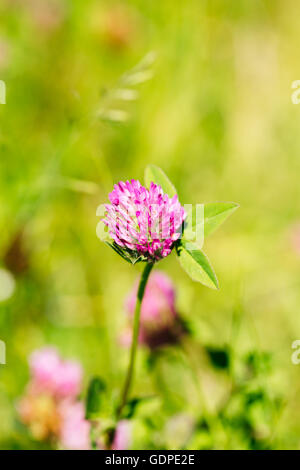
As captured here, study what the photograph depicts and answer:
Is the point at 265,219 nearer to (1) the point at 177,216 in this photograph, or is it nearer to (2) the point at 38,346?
(2) the point at 38,346

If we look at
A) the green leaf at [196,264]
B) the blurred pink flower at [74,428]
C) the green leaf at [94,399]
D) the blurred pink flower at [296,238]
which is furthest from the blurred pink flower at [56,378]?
the blurred pink flower at [296,238]

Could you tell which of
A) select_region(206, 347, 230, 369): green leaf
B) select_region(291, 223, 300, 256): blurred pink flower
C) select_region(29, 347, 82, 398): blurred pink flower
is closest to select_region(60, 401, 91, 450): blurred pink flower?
select_region(29, 347, 82, 398): blurred pink flower

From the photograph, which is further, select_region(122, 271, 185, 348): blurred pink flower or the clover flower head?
select_region(122, 271, 185, 348): blurred pink flower

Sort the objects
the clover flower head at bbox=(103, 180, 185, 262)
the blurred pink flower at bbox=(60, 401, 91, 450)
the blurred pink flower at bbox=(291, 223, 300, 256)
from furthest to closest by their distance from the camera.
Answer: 1. the blurred pink flower at bbox=(291, 223, 300, 256)
2. the blurred pink flower at bbox=(60, 401, 91, 450)
3. the clover flower head at bbox=(103, 180, 185, 262)

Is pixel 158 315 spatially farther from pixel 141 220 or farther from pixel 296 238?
pixel 296 238

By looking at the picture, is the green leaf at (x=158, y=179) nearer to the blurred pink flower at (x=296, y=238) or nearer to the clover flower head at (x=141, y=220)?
the clover flower head at (x=141, y=220)

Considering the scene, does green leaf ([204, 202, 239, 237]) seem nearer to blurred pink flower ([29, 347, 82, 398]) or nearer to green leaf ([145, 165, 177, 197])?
green leaf ([145, 165, 177, 197])
